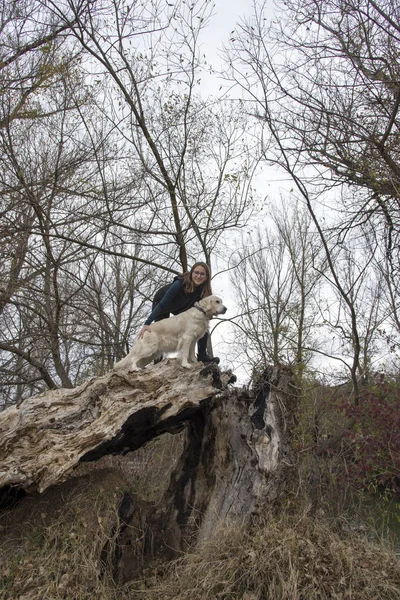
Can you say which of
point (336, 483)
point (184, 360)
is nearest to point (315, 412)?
point (336, 483)

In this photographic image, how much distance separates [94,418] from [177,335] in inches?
77.1

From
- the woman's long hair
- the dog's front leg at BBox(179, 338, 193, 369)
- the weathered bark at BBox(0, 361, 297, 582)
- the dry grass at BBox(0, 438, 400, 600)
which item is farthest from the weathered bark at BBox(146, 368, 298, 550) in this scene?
the woman's long hair

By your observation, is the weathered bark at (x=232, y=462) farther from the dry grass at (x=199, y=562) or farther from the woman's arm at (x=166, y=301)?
the woman's arm at (x=166, y=301)

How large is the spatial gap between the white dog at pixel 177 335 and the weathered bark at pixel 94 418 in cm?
99

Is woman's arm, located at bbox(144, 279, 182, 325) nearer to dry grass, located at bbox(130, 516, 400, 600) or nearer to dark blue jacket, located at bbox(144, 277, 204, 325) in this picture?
dark blue jacket, located at bbox(144, 277, 204, 325)

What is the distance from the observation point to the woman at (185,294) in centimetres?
692

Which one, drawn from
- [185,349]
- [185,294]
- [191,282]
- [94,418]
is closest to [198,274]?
[191,282]

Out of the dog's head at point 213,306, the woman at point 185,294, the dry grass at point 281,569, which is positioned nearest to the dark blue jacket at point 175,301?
the woman at point 185,294

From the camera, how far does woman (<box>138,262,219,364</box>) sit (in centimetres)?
692

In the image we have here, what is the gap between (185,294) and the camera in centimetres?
716

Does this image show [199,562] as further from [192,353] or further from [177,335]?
[177,335]

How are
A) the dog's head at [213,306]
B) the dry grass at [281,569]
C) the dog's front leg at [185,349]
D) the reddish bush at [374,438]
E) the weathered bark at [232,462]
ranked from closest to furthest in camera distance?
the dry grass at [281,569] → the weathered bark at [232,462] → the dog's front leg at [185,349] → the dog's head at [213,306] → the reddish bush at [374,438]

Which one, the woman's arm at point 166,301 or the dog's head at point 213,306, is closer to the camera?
the dog's head at point 213,306

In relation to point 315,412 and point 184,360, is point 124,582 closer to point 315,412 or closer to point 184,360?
point 184,360
